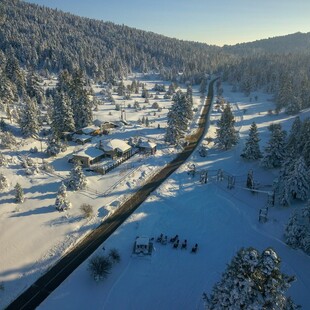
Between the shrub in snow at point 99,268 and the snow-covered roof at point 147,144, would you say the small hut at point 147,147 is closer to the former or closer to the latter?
the snow-covered roof at point 147,144

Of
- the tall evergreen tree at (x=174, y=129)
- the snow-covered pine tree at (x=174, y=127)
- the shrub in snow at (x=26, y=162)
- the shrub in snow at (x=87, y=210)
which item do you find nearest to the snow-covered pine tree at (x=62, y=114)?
the shrub in snow at (x=26, y=162)

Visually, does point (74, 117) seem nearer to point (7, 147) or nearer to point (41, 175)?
point (7, 147)

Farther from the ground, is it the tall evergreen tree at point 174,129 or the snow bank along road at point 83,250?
the tall evergreen tree at point 174,129

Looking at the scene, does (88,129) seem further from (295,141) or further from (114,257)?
(295,141)

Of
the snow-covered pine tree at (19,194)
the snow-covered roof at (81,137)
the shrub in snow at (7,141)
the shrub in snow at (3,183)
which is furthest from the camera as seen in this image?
the snow-covered roof at (81,137)

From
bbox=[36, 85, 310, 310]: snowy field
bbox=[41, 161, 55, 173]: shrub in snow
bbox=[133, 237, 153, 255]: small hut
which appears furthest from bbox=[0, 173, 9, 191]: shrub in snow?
bbox=[133, 237, 153, 255]: small hut

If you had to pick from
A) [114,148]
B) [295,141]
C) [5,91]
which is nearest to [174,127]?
[114,148]
